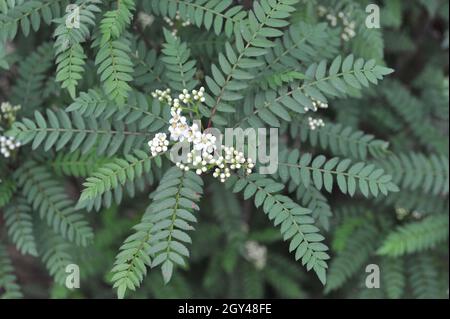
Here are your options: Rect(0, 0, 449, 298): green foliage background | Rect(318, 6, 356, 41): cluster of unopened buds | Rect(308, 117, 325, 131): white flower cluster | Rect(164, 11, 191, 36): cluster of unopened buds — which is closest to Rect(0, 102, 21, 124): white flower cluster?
Rect(0, 0, 449, 298): green foliage background

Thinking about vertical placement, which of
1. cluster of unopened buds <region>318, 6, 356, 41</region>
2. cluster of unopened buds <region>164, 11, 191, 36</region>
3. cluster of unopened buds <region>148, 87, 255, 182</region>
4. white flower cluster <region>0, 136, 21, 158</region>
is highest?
cluster of unopened buds <region>318, 6, 356, 41</region>

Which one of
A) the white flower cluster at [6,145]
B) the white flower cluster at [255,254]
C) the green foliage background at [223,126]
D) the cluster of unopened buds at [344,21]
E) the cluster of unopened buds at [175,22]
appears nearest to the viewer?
the green foliage background at [223,126]

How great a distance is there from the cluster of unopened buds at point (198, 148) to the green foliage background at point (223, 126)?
3.1 inches

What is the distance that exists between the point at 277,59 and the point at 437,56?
6.93 feet

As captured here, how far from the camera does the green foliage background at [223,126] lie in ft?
7.02

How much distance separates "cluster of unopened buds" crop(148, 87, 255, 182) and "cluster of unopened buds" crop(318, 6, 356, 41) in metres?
1.26

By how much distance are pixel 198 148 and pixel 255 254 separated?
1.91m

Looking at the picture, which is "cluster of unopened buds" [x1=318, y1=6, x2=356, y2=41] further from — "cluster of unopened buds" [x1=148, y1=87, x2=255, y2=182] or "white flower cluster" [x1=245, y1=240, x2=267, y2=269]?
"white flower cluster" [x1=245, y1=240, x2=267, y2=269]

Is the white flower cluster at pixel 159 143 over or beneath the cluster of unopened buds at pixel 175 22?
beneath

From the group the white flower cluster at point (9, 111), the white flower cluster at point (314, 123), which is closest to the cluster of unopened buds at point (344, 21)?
the white flower cluster at point (314, 123)

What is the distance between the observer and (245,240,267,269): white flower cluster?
3.74 meters

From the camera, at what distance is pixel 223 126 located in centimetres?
230

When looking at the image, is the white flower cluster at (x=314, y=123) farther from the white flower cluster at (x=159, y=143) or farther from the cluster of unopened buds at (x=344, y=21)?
the white flower cluster at (x=159, y=143)
